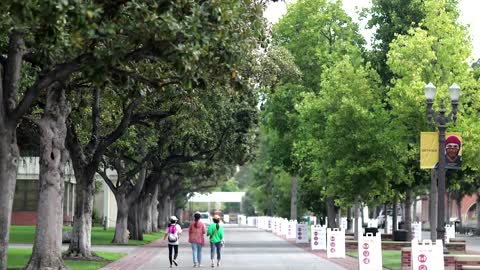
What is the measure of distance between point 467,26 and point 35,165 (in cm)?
4346

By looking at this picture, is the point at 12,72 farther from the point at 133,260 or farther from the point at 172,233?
the point at 133,260

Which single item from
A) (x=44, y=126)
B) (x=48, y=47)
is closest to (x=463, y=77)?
(x=44, y=126)

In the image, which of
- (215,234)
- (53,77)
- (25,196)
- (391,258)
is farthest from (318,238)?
(25,196)

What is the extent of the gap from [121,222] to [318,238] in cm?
1053

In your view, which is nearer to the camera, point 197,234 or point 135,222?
point 197,234

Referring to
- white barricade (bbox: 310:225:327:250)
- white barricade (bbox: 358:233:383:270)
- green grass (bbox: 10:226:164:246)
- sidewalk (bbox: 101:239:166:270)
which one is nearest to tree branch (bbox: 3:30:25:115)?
sidewalk (bbox: 101:239:166:270)

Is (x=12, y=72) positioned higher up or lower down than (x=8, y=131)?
higher up

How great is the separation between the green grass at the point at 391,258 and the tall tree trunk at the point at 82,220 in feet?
31.4

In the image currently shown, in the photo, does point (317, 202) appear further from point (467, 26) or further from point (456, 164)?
point (456, 164)

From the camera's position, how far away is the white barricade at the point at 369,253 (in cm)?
Result: 2430

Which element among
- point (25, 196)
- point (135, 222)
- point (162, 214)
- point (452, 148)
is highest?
point (452, 148)

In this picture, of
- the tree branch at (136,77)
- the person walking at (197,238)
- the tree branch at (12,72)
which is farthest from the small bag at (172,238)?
the tree branch at (136,77)

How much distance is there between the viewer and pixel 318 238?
130ft

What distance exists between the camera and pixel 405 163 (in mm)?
36219
